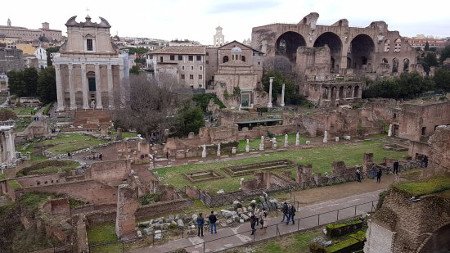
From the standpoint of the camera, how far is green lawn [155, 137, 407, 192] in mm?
21844

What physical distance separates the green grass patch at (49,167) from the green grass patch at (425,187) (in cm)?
1730

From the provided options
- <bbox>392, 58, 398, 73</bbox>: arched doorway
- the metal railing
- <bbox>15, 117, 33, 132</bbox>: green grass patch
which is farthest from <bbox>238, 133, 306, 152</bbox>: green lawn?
→ <bbox>392, 58, 398, 73</bbox>: arched doorway

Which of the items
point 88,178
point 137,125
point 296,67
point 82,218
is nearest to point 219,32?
point 296,67

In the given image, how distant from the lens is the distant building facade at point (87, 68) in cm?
4816

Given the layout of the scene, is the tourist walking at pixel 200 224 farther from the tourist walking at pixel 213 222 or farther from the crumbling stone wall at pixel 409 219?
the crumbling stone wall at pixel 409 219

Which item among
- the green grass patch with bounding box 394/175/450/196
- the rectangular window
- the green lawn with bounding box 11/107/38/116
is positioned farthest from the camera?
the rectangular window

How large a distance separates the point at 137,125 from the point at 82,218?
2038 cm

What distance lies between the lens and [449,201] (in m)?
10.6

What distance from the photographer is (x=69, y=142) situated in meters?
30.5

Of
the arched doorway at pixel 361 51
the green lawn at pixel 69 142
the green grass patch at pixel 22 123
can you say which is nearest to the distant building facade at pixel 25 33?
the green grass patch at pixel 22 123

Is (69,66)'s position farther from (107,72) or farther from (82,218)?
(82,218)

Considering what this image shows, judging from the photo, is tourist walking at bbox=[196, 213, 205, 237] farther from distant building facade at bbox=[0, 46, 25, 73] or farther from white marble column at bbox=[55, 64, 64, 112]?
distant building facade at bbox=[0, 46, 25, 73]

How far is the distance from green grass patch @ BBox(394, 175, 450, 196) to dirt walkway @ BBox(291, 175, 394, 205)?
661 centimetres

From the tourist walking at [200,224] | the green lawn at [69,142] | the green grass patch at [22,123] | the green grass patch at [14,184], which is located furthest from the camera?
the green grass patch at [22,123]
